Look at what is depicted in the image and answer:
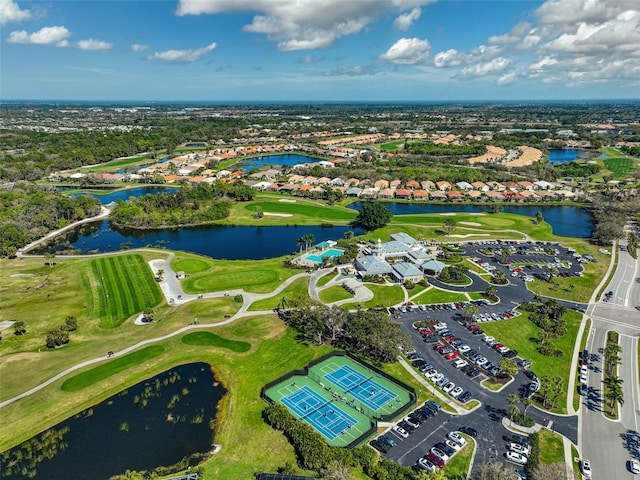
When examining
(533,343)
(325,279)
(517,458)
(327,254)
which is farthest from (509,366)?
(327,254)

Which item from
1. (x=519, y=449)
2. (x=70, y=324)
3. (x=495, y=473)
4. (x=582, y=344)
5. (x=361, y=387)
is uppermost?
(x=495, y=473)

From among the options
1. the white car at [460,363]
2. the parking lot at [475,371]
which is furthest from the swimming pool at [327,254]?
the white car at [460,363]

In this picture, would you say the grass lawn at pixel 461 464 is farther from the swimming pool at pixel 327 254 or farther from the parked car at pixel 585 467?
the swimming pool at pixel 327 254

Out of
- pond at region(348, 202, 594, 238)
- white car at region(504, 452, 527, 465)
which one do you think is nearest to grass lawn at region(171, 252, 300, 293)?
white car at region(504, 452, 527, 465)

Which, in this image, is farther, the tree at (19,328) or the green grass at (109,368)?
the tree at (19,328)

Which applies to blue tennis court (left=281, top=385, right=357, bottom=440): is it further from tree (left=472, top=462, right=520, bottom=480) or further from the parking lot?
tree (left=472, top=462, right=520, bottom=480)

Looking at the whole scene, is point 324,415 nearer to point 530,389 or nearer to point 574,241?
point 530,389

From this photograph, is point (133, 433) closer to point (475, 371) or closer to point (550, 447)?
point (475, 371)
